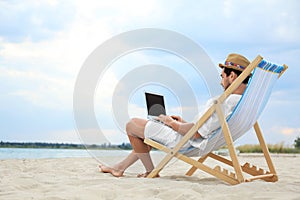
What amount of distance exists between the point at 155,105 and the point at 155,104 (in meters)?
0.01

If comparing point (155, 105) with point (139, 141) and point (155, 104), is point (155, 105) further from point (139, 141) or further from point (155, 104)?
point (139, 141)

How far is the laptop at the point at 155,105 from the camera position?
11.5 feet

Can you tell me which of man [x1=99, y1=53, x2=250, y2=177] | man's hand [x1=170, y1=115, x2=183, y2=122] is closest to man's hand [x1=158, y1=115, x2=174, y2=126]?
man [x1=99, y1=53, x2=250, y2=177]

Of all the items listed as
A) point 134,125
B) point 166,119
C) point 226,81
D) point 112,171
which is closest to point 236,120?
point 226,81

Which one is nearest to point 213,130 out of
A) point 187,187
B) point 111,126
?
point 187,187

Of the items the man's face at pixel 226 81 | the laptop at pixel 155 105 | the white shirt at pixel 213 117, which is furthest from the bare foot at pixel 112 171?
the man's face at pixel 226 81

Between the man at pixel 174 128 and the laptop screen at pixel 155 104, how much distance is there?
0.26ft

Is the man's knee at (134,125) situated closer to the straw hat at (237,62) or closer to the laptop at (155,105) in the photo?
the laptop at (155,105)

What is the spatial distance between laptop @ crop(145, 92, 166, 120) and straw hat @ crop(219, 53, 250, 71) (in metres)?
0.68

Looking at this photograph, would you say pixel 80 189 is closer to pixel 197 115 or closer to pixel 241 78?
pixel 197 115

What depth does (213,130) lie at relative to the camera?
126 inches

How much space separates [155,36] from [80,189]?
159 cm

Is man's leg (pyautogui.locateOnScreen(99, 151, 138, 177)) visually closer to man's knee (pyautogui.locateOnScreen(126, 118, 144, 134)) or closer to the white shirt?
man's knee (pyautogui.locateOnScreen(126, 118, 144, 134))

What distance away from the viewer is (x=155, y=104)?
11.6ft
